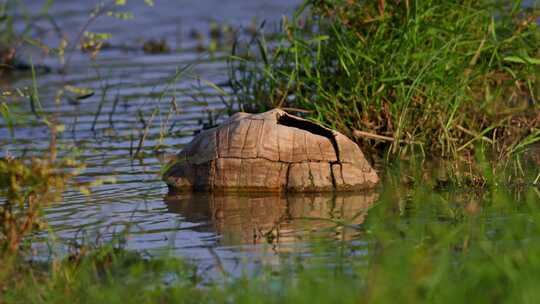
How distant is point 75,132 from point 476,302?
629cm

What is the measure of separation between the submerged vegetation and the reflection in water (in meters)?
0.08

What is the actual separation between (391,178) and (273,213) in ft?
3.66

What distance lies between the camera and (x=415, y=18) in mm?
7637

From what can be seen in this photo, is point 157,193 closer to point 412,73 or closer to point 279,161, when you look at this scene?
point 279,161

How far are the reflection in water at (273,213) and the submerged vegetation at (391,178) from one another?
0.27 ft

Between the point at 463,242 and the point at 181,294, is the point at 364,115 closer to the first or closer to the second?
the point at 463,242

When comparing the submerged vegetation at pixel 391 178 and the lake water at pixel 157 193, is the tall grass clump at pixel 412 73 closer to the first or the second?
the submerged vegetation at pixel 391 178

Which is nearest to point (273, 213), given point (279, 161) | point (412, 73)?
point (279, 161)

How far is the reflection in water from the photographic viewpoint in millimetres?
5668

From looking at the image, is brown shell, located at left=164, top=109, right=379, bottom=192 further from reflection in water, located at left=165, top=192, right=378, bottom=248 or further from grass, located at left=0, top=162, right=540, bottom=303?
grass, located at left=0, top=162, right=540, bottom=303

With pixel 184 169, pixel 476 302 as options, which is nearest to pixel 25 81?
pixel 184 169

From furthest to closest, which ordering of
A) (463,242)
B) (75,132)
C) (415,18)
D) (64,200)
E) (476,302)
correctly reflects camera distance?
(75,132), (415,18), (64,200), (463,242), (476,302)

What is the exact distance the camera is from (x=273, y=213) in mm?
6402

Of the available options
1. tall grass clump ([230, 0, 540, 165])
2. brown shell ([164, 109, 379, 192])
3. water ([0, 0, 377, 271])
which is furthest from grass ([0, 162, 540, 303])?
tall grass clump ([230, 0, 540, 165])
